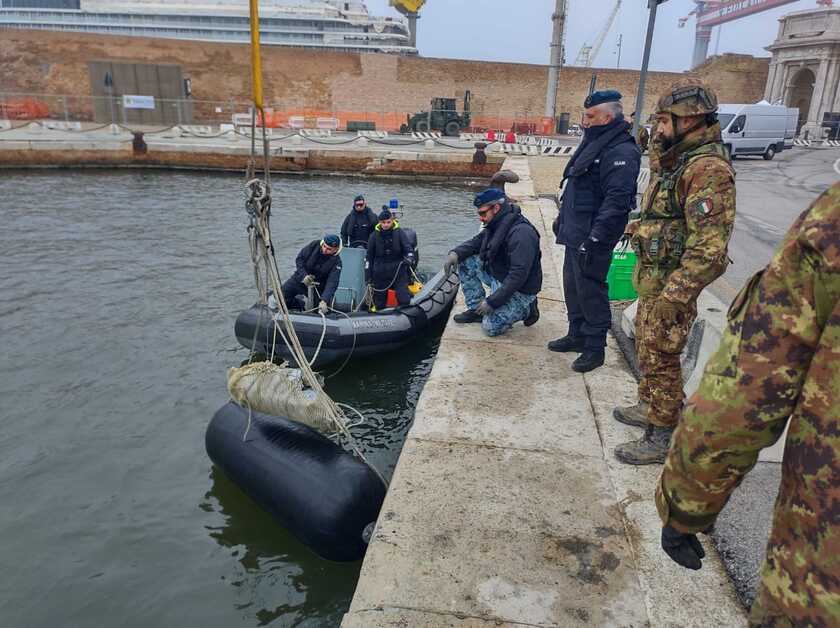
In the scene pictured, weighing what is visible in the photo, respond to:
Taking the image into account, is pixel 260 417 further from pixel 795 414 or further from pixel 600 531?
pixel 795 414

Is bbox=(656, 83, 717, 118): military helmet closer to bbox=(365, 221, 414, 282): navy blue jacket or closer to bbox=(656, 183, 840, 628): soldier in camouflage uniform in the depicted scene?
bbox=(656, 183, 840, 628): soldier in camouflage uniform

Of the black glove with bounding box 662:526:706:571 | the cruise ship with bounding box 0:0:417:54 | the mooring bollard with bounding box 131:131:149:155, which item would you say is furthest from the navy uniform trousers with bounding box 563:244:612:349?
the cruise ship with bounding box 0:0:417:54

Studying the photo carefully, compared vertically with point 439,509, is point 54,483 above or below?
below

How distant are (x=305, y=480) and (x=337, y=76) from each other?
1505 inches

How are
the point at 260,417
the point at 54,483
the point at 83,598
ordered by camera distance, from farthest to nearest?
the point at 54,483, the point at 260,417, the point at 83,598

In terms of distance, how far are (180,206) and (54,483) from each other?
12.8 metres

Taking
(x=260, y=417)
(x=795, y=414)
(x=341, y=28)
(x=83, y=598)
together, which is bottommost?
(x=83, y=598)

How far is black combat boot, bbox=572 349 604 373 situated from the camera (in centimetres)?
462

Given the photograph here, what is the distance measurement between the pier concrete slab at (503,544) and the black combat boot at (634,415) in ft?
1.81

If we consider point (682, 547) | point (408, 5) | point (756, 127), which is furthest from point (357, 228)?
point (408, 5)

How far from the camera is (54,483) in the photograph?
A: 475cm

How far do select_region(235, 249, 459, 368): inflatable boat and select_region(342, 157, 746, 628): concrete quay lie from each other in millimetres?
Result: 2112

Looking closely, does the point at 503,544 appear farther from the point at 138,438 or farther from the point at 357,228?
the point at 357,228

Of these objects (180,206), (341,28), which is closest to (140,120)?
(180,206)
